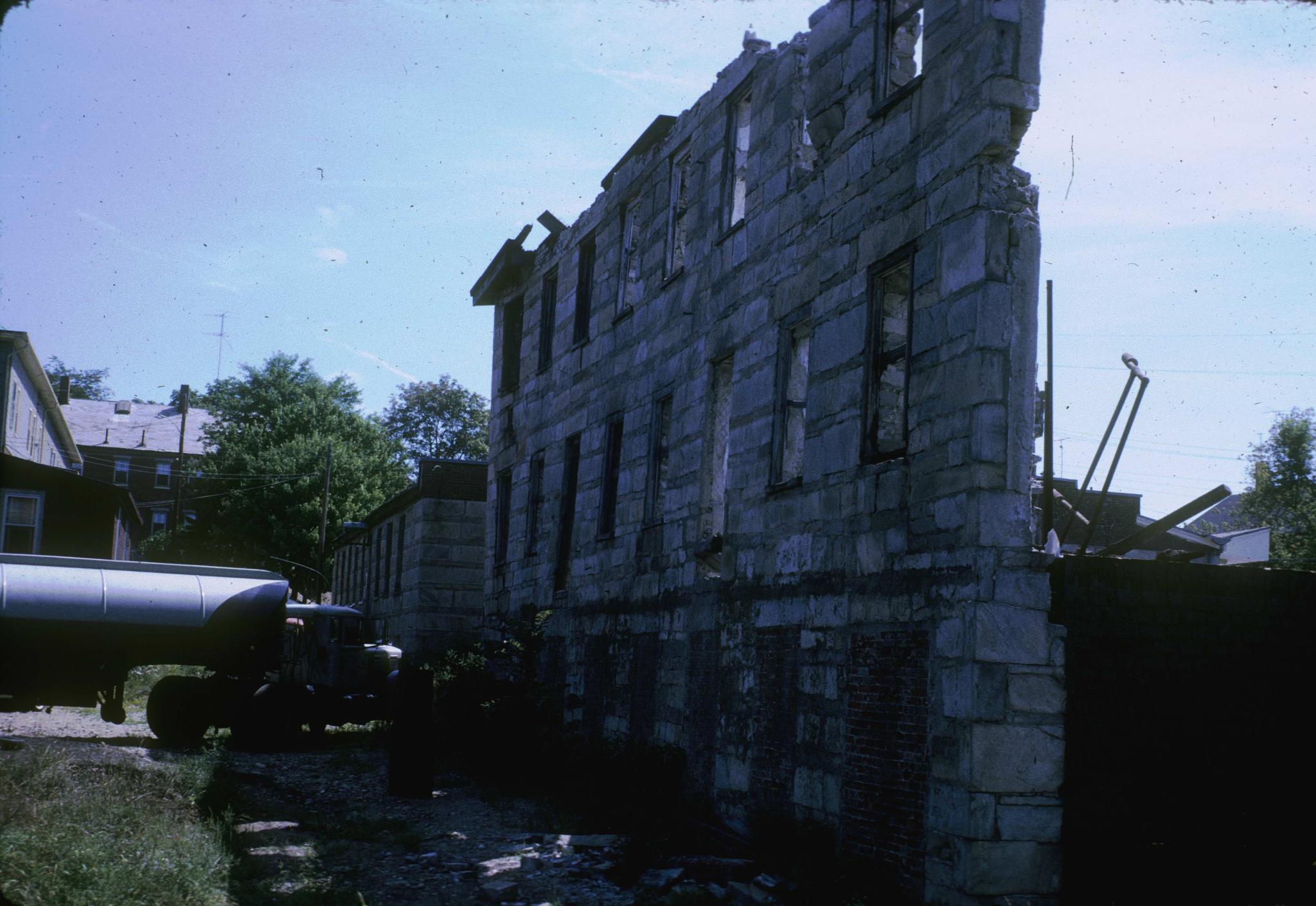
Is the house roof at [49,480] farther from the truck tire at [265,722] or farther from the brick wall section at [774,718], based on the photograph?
the brick wall section at [774,718]

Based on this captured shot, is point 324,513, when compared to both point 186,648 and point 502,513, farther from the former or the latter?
point 186,648

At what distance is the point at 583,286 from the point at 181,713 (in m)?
9.01

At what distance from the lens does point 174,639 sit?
55.7 ft

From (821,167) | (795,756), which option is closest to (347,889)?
(795,756)

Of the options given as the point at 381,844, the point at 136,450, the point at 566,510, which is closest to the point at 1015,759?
the point at 381,844

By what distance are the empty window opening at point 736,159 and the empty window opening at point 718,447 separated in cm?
173

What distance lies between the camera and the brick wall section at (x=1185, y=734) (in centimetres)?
812

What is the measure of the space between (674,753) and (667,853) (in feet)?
7.98

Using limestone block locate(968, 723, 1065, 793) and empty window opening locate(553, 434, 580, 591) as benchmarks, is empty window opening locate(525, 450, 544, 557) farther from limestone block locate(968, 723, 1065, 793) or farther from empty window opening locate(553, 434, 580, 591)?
limestone block locate(968, 723, 1065, 793)

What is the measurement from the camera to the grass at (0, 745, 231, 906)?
7.50 m

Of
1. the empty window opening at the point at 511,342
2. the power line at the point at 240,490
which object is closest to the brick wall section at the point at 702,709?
the empty window opening at the point at 511,342

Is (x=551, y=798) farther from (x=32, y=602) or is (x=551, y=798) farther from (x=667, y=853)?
(x=32, y=602)

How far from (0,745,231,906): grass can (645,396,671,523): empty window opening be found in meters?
6.19

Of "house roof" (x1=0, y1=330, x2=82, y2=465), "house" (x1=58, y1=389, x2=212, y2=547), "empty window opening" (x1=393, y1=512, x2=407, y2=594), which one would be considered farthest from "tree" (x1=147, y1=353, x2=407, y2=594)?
"empty window opening" (x1=393, y1=512, x2=407, y2=594)
